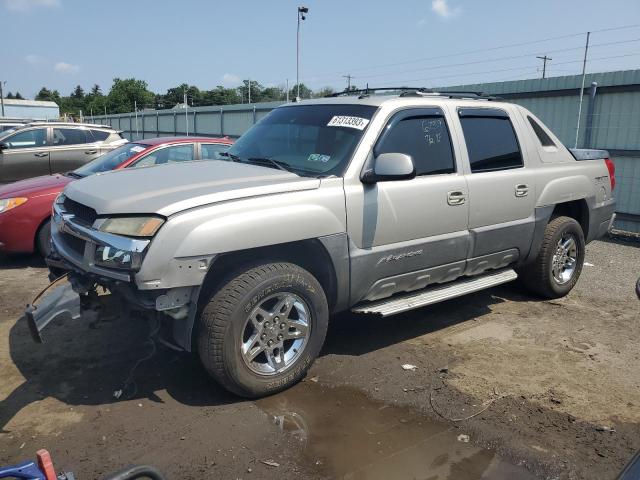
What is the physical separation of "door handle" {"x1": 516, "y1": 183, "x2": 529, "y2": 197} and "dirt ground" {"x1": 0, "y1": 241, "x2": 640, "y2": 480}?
3.94ft

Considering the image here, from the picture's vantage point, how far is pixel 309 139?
4281 mm

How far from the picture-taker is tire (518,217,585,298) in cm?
545

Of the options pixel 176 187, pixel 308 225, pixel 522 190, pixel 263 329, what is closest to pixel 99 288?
pixel 176 187

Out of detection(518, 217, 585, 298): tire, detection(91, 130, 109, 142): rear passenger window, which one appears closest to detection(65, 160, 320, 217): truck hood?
detection(518, 217, 585, 298): tire

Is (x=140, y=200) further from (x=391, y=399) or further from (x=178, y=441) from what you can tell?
(x=391, y=399)

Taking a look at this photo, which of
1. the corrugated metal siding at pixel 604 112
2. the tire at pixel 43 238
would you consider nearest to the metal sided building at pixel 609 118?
the corrugated metal siding at pixel 604 112

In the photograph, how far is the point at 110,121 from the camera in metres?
37.8

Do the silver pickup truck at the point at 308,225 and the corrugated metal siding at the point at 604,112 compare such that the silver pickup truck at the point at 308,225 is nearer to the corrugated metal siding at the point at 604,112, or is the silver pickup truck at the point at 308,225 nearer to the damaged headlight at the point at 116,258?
the damaged headlight at the point at 116,258

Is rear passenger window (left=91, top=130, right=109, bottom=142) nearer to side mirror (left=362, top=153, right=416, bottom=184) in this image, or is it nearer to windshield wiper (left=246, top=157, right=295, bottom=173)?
windshield wiper (left=246, top=157, right=295, bottom=173)

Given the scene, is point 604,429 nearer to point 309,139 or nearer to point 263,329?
point 263,329

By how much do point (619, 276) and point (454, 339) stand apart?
11.0 feet

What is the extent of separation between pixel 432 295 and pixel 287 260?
4.51 feet

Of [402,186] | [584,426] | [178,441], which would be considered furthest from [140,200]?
[584,426]

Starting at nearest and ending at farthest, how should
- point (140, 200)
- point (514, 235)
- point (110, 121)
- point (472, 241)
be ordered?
point (140, 200)
point (472, 241)
point (514, 235)
point (110, 121)
